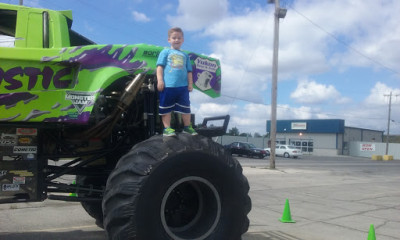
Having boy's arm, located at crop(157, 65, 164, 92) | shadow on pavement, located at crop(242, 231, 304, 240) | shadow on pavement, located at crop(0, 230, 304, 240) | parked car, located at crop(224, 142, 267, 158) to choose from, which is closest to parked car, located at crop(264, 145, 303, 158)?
parked car, located at crop(224, 142, 267, 158)

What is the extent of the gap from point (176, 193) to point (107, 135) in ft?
3.49

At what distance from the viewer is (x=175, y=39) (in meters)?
3.92

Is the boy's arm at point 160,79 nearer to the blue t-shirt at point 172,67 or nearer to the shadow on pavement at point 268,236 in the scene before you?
the blue t-shirt at point 172,67

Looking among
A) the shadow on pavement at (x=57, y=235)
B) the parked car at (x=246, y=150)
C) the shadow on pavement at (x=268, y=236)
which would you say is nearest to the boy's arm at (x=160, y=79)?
the shadow on pavement at (x=57, y=235)

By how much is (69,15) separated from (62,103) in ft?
4.05

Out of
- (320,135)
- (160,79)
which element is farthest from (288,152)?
(160,79)

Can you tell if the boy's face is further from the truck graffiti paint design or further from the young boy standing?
the truck graffiti paint design

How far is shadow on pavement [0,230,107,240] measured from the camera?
5231 mm

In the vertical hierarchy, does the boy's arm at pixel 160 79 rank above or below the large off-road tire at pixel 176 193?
above

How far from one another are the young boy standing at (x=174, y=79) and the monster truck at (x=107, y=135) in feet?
0.81

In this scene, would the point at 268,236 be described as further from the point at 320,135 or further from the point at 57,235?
the point at 320,135

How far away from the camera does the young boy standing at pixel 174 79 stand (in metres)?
3.79

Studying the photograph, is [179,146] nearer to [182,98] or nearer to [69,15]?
[182,98]

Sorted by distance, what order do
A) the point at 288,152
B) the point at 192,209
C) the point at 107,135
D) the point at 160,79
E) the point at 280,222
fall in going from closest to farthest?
1. the point at 160,79
2. the point at 192,209
3. the point at 107,135
4. the point at 280,222
5. the point at 288,152
